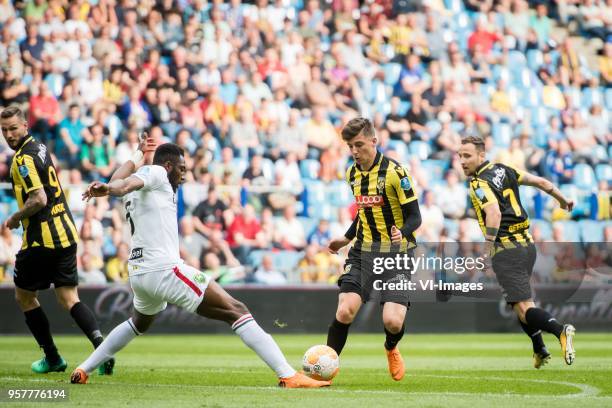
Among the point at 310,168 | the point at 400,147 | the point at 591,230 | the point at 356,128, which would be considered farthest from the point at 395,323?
the point at 400,147

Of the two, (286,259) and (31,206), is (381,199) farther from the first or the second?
(286,259)

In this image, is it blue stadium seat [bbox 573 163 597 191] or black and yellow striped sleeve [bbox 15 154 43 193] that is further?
blue stadium seat [bbox 573 163 597 191]

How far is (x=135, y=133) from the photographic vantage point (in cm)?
1806

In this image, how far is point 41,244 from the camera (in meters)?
9.61

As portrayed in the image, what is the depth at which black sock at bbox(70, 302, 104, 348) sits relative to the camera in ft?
31.3

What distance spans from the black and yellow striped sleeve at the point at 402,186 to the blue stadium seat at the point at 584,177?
494 inches

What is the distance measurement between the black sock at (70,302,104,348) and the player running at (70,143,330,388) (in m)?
1.47

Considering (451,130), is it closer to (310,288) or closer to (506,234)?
(310,288)

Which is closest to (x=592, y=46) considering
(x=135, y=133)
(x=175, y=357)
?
(x=135, y=133)

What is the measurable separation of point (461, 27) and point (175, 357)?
13293 mm

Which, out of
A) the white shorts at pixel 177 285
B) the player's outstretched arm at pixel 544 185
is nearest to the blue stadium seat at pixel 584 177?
the player's outstretched arm at pixel 544 185

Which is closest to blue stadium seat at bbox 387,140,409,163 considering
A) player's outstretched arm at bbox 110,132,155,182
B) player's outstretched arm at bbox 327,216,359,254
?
player's outstretched arm at bbox 327,216,359,254

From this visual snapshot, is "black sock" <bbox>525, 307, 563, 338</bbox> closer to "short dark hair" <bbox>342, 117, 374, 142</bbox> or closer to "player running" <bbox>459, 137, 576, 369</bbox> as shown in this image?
"player running" <bbox>459, 137, 576, 369</bbox>

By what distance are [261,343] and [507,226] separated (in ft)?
12.7
